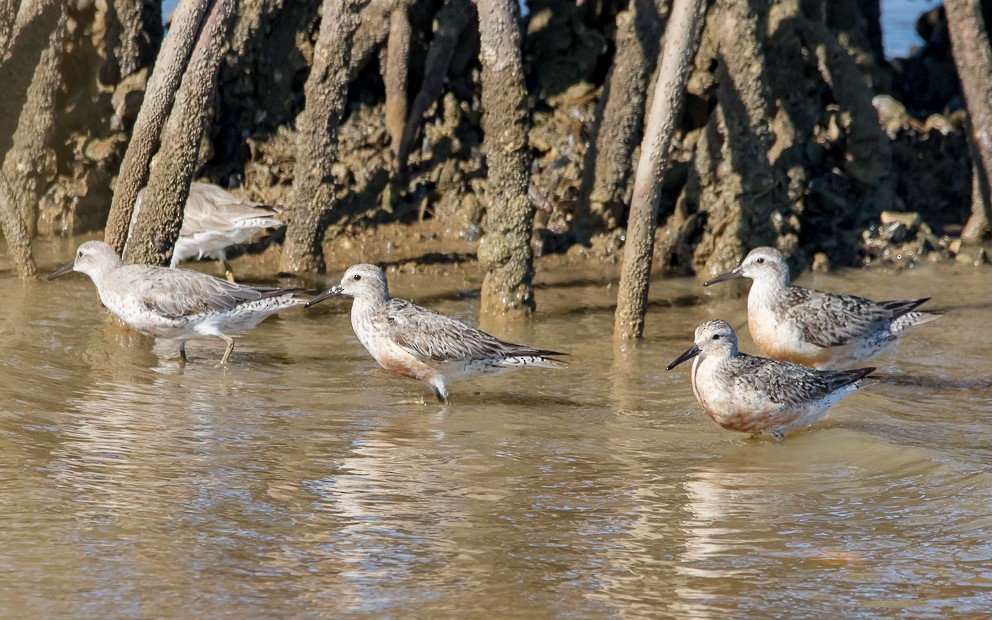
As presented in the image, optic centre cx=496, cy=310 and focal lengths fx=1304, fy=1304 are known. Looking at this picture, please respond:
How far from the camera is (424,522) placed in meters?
6.38

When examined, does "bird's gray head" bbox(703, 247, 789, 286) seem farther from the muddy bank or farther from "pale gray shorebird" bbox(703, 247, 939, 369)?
the muddy bank

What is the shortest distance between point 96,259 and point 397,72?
4.83 meters

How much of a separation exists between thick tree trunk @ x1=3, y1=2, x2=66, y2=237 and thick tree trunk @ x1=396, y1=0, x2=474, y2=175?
3.57m

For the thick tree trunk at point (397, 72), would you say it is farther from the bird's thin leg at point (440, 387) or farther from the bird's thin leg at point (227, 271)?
the bird's thin leg at point (440, 387)

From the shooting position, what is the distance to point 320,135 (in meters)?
11.8

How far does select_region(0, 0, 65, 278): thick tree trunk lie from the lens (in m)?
11.3

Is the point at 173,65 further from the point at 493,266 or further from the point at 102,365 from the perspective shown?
the point at 493,266

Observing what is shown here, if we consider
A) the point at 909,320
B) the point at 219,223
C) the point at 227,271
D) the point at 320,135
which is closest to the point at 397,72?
the point at 320,135

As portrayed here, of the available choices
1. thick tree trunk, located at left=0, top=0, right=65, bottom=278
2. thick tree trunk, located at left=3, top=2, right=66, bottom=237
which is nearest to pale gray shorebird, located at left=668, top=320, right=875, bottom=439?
thick tree trunk, located at left=0, top=0, right=65, bottom=278

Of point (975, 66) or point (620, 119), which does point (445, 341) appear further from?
point (975, 66)

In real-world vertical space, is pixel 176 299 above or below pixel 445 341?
above

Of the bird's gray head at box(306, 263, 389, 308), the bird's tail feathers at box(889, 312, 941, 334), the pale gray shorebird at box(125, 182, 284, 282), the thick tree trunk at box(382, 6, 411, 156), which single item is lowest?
the bird's tail feathers at box(889, 312, 941, 334)

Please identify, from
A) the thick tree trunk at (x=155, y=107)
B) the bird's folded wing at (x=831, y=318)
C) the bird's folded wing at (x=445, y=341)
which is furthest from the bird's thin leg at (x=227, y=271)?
the bird's folded wing at (x=831, y=318)

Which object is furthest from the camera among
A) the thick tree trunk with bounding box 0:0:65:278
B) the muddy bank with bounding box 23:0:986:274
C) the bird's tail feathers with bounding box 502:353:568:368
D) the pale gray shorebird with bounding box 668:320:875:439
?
the muddy bank with bounding box 23:0:986:274
